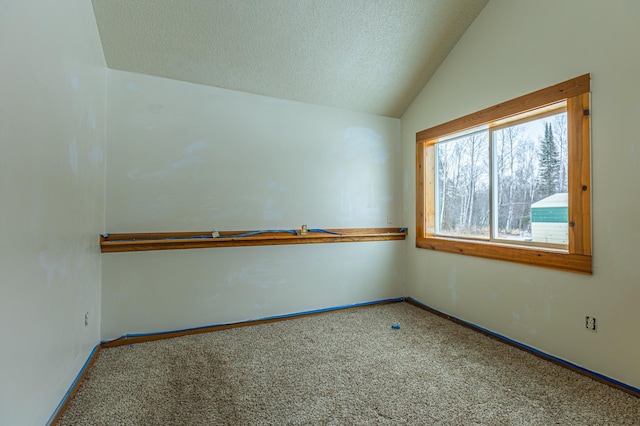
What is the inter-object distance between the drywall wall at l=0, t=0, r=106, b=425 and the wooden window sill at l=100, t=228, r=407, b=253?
363mm

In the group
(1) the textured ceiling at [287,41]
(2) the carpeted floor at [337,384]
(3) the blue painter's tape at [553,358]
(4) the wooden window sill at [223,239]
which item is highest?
(1) the textured ceiling at [287,41]

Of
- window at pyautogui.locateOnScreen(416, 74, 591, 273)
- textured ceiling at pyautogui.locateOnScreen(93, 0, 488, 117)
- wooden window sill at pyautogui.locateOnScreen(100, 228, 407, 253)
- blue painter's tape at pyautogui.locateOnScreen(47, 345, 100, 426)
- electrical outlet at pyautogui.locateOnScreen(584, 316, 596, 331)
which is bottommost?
blue painter's tape at pyautogui.locateOnScreen(47, 345, 100, 426)

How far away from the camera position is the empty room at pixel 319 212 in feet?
5.44

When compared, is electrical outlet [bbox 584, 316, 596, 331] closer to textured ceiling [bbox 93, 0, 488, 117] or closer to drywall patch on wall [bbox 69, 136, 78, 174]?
textured ceiling [bbox 93, 0, 488, 117]

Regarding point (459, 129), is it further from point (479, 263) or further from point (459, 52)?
point (479, 263)

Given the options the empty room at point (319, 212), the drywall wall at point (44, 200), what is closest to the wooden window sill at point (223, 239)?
the empty room at point (319, 212)

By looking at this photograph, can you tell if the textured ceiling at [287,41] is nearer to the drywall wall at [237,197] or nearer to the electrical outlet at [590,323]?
the drywall wall at [237,197]

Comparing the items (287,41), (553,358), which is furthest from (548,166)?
(287,41)

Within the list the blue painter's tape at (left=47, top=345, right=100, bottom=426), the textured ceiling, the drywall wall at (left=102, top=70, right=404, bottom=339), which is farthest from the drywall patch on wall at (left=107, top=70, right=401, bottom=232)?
the blue painter's tape at (left=47, top=345, right=100, bottom=426)

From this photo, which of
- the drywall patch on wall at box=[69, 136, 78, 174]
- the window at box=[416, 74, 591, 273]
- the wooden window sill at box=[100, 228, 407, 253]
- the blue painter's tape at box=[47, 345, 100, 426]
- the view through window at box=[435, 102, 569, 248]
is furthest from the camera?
the wooden window sill at box=[100, 228, 407, 253]

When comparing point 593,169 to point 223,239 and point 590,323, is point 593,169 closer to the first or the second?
point 590,323

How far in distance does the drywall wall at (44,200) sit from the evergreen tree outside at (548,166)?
3.30 meters

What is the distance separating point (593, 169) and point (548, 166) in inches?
14.5

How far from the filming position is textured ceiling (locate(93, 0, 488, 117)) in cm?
240
